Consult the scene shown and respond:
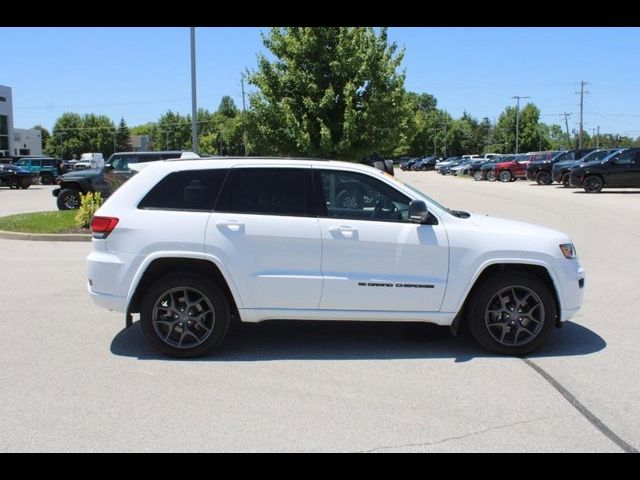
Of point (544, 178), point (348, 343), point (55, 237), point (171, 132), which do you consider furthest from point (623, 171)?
point (171, 132)

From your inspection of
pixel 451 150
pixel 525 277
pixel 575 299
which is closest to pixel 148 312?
pixel 525 277

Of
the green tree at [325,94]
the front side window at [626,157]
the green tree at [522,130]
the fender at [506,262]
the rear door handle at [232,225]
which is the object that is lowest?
the fender at [506,262]

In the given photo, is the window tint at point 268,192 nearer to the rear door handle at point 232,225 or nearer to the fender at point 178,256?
the rear door handle at point 232,225

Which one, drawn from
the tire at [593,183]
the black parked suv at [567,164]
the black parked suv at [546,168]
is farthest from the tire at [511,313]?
the black parked suv at [546,168]

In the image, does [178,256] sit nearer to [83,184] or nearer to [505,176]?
[83,184]

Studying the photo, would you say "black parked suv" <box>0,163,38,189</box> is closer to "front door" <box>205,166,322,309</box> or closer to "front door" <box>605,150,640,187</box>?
"front door" <box>605,150,640,187</box>

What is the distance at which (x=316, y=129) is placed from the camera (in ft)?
63.3

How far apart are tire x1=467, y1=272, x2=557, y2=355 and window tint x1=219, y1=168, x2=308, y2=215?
1741mm

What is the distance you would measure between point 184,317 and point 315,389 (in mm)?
1415

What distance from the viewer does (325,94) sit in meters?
18.7

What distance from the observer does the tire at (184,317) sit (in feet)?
17.6

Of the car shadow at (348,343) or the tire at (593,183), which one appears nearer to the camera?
the car shadow at (348,343)

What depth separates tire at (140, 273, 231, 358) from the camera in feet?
17.6

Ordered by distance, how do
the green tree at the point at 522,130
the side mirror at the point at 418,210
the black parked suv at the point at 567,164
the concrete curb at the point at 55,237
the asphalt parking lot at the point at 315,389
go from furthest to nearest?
1. the green tree at the point at 522,130
2. the black parked suv at the point at 567,164
3. the concrete curb at the point at 55,237
4. the side mirror at the point at 418,210
5. the asphalt parking lot at the point at 315,389
